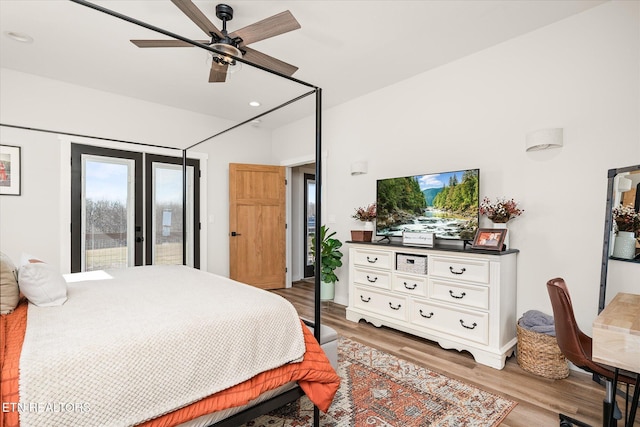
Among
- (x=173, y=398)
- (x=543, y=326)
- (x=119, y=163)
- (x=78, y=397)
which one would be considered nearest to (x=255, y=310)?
(x=173, y=398)

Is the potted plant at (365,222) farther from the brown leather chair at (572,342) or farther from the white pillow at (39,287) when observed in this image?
the white pillow at (39,287)

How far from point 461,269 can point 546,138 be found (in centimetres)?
128

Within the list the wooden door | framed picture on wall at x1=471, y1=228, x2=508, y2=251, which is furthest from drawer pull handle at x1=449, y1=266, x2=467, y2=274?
the wooden door

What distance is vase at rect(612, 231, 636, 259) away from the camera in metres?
2.10

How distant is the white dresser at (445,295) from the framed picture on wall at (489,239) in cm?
11

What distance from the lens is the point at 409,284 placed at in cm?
320

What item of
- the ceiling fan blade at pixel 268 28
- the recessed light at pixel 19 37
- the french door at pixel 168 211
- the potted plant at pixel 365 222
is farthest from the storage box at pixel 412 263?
the recessed light at pixel 19 37

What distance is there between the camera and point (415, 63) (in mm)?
3363

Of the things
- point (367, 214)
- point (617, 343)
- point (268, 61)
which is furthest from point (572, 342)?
point (268, 61)

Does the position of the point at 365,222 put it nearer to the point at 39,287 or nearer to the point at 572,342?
the point at 572,342

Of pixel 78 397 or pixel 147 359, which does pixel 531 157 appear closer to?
pixel 147 359

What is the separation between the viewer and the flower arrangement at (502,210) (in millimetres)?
2773

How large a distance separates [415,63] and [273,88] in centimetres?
174

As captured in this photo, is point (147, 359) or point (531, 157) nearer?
point (147, 359)
